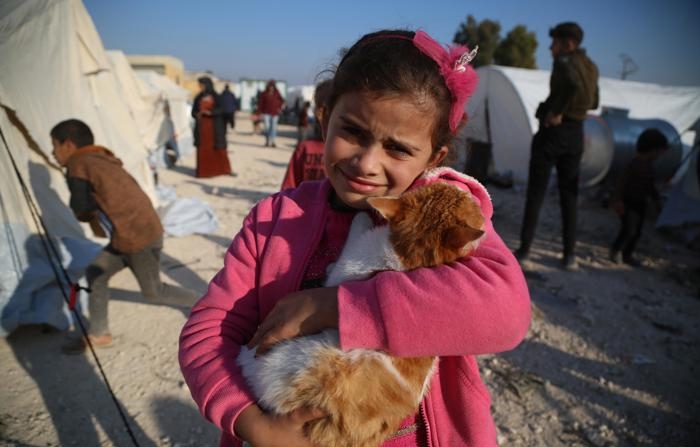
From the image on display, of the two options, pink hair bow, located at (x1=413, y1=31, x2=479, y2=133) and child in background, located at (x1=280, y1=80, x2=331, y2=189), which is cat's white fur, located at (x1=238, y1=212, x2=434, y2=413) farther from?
child in background, located at (x1=280, y1=80, x2=331, y2=189)

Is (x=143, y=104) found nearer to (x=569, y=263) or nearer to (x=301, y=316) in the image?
(x=569, y=263)

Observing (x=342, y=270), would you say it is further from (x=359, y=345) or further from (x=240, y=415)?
(x=240, y=415)

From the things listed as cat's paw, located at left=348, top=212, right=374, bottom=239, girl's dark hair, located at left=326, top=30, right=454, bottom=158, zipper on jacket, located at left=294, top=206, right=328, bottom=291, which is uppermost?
girl's dark hair, located at left=326, top=30, right=454, bottom=158

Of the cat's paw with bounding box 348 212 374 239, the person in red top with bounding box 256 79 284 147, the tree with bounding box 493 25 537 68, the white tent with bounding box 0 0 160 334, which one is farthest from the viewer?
the tree with bounding box 493 25 537 68

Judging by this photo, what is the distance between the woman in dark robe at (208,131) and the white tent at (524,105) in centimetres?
687

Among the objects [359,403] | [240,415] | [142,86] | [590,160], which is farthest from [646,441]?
[142,86]

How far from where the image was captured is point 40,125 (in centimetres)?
425

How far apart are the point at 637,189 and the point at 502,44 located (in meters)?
36.9

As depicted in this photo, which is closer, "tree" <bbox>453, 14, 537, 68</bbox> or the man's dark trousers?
the man's dark trousers

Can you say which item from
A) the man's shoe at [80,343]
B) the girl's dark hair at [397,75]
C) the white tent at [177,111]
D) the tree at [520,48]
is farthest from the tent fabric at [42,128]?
the tree at [520,48]

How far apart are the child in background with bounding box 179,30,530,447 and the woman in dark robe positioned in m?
9.67

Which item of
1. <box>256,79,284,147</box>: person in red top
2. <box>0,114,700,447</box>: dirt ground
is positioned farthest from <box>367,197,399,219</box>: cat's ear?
<box>256,79,284,147</box>: person in red top

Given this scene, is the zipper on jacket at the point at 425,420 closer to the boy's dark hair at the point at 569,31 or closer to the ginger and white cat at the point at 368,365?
the ginger and white cat at the point at 368,365

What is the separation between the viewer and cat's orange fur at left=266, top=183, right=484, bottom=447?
954 mm
